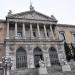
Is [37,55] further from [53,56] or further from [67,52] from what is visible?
[67,52]

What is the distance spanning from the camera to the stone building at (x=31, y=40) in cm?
2358

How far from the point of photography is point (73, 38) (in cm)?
3125

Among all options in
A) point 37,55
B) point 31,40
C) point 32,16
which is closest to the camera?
point 37,55

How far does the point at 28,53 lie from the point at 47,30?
772 cm

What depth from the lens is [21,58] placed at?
23.7 metres

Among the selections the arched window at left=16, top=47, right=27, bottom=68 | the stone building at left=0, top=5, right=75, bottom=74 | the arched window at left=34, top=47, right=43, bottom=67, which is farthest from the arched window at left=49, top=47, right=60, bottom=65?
the arched window at left=16, top=47, right=27, bottom=68

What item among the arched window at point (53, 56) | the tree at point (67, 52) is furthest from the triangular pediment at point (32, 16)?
the arched window at point (53, 56)

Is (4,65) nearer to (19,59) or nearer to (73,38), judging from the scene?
(19,59)

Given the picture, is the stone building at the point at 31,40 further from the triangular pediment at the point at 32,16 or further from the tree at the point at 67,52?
the tree at the point at 67,52

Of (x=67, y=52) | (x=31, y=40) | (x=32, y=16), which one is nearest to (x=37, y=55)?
(x=31, y=40)

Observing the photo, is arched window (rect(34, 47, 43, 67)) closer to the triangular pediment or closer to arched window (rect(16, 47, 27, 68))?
arched window (rect(16, 47, 27, 68))

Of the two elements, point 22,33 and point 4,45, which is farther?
point 22,33

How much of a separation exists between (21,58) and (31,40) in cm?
→ 367

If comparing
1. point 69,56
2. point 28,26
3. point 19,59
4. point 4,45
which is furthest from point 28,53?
point 69,56
